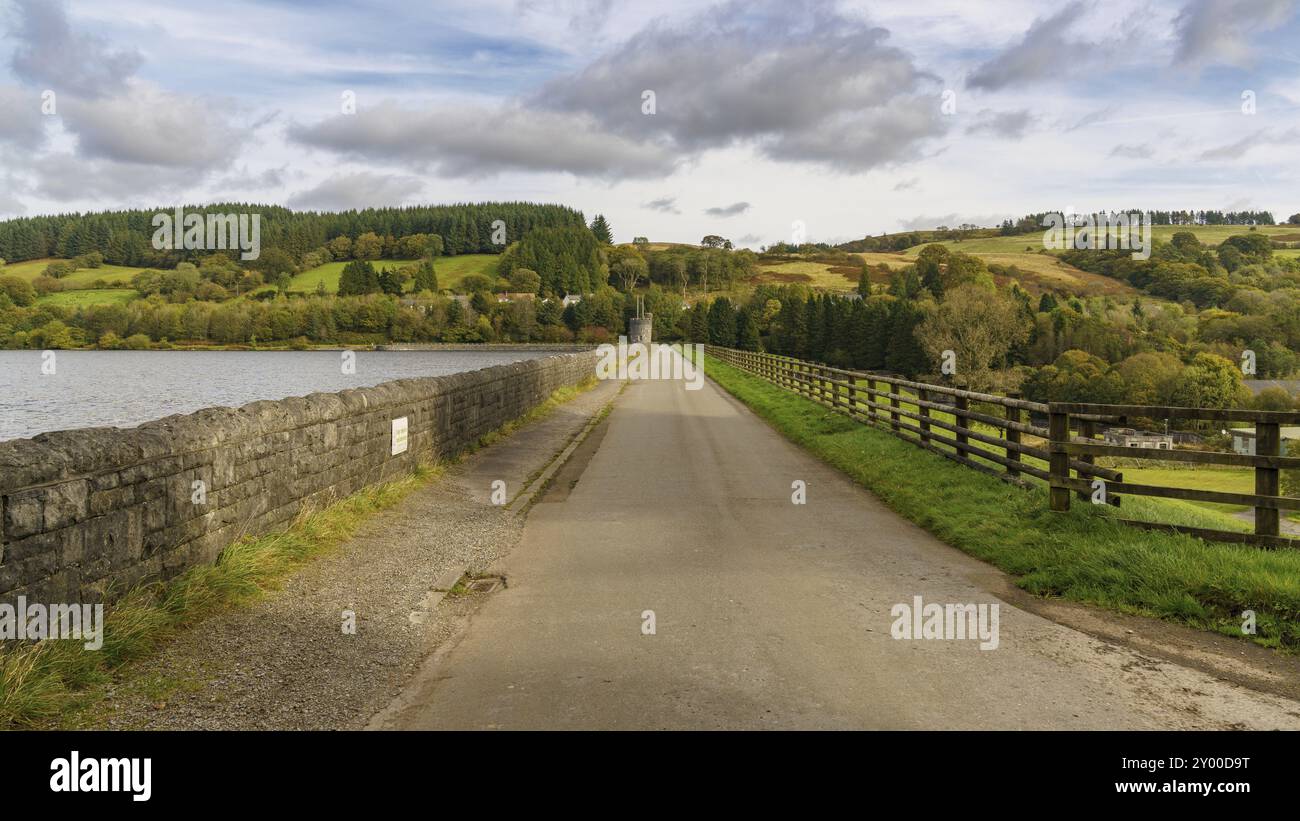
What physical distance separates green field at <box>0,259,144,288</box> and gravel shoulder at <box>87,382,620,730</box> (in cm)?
11824

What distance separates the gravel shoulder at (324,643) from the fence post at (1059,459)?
18.2ft

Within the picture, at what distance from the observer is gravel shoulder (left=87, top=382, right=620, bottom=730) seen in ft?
14.0

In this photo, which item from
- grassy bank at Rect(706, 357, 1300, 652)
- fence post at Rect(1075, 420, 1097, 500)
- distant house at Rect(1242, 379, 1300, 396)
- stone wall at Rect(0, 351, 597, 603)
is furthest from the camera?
distant house at Rect(1242, 379, 1300, 396)

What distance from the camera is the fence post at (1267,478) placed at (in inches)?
273

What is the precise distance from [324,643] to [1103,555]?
600 centimetres

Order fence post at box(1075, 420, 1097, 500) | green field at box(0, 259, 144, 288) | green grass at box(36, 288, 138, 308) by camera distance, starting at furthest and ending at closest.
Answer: green field at box(0, 259, 144, 288), green grass at box(36, 288, 138, 308), fence post at box(1075, 420, 1097, 500)

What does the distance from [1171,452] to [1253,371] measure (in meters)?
95.4

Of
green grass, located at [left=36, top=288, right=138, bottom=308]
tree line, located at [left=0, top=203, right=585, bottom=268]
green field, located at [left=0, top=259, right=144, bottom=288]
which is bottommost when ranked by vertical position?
green grass, located at [left=36, top=288, right=138, bottom=308]

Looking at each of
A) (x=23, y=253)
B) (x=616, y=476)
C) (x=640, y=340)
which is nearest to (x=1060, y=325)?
(x=640, y=340)

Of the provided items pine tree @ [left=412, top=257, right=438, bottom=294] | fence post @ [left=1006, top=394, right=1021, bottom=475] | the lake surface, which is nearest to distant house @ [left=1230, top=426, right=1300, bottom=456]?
fence post @ [left=1006, top=394, right=1021, bottom=475]

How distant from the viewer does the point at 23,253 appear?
11900 cm

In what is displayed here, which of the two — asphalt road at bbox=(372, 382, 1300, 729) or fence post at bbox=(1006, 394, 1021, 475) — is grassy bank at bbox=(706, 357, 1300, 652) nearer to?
fence post at bbox=(1006, 394, 1021, 475)
